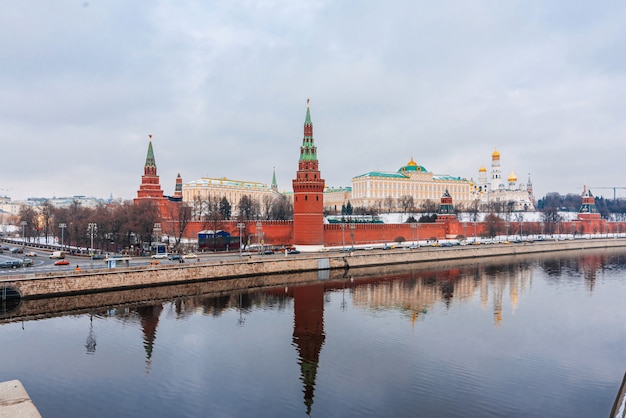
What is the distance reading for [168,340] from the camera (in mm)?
18812

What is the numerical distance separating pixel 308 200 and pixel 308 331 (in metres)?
24.7

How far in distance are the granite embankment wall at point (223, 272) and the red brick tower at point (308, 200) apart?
502 centimetres

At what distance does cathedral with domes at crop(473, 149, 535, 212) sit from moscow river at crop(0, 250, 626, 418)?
9138 cm

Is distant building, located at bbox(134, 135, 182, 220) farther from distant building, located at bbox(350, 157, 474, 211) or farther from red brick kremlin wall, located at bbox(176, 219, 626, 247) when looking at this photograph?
distant building, located at bbox(350, 157, 474, 211)

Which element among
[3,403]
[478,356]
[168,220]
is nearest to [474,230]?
[168,220]

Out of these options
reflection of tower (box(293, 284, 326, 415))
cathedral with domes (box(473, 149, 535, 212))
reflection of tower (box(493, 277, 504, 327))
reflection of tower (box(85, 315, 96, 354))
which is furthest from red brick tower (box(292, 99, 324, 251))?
cathedral with domes (box(473, 149, 535, 212))

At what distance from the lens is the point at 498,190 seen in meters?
121

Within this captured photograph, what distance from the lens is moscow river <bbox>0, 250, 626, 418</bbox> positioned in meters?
13.3

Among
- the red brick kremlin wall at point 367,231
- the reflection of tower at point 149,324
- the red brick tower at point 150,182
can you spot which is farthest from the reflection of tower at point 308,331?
the red brick tower at point 150,182

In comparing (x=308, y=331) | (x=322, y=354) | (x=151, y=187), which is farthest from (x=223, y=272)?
(x=151, y=187)

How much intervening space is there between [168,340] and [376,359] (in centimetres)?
792

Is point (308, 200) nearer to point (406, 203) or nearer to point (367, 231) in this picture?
point (367, 231)

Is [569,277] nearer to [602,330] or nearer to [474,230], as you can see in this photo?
[602,330]

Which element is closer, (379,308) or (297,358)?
(297,358)
